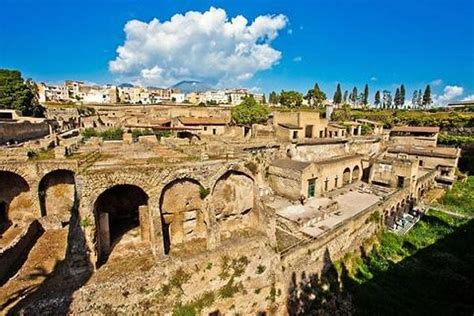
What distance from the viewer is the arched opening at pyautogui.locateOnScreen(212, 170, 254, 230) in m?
15.5

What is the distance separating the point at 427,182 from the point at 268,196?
1946cm

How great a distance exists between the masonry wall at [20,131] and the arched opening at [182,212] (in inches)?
775

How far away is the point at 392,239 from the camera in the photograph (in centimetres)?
2048

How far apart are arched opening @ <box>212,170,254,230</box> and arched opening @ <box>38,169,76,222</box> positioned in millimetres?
9242

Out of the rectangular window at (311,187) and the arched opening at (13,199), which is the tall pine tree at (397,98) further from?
the arched opening at (13,199)

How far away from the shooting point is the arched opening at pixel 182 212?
45.8 ft

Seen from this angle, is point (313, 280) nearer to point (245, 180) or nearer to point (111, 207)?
point (245, 180)

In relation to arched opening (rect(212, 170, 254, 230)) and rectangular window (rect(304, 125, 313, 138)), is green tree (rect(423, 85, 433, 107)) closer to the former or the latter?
rectangular window (rect(304, 125, 313, 138))

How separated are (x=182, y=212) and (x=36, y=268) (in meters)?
6.89

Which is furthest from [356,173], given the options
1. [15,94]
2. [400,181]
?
[15,94]

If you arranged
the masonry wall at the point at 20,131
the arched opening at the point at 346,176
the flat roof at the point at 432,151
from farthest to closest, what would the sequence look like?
1. the flat roof at the point at 432,151
2. the arched opening at the point at 346,176
3. the masonry wall at the point at 20,131

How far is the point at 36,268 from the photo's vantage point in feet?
38.8

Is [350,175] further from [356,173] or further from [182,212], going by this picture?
[182,212]

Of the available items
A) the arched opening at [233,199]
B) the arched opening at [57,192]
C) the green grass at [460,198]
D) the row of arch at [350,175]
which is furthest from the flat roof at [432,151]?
the arched opening at [57,192]
